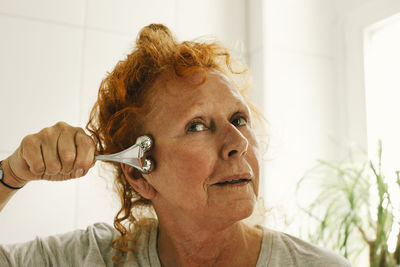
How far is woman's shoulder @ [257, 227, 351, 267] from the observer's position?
99 centimetres

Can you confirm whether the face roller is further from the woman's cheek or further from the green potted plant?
the green potted plant

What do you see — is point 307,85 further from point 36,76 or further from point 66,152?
point 66,152

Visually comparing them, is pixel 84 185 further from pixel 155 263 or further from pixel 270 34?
pixel 270 34

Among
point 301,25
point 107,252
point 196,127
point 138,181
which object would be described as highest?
point 301,25

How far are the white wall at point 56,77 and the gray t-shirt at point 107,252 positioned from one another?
33cm

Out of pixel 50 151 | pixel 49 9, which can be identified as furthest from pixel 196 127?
pixel 49 9

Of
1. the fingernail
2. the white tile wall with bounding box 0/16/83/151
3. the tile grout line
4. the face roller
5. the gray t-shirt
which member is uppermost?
the tile grout line

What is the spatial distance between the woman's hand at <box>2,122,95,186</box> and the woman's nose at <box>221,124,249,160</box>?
28 centimetres

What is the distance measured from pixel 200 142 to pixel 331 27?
48.3 inches

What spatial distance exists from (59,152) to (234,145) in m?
0.36

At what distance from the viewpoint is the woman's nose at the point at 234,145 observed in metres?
0.93

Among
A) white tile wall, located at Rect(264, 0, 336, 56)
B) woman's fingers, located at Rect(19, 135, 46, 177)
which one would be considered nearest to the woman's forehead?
woman's fingers, located at Rect(19, 135, 46, 177)

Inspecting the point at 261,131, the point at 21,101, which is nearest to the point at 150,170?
the point at 261,131

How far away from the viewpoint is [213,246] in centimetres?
105
